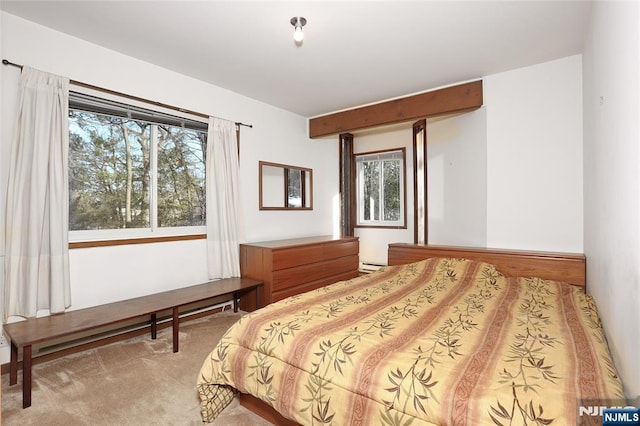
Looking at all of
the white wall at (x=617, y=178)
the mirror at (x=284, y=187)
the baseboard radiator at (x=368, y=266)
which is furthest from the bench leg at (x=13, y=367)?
the baseboard radiator at (x=368, y=266)

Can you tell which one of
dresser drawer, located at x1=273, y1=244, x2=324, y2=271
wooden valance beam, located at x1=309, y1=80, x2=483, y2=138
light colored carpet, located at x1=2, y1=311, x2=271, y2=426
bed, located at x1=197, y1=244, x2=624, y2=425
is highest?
wooden valance beam, located at x1=309, y1=80, x2=483, y2=138

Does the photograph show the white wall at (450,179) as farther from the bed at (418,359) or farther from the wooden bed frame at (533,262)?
the bed at (418,359)

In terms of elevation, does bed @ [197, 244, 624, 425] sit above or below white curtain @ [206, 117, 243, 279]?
below

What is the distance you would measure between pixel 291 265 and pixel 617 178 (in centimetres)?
285

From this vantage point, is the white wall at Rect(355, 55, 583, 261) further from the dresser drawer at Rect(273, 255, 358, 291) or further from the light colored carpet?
the light colored carpet

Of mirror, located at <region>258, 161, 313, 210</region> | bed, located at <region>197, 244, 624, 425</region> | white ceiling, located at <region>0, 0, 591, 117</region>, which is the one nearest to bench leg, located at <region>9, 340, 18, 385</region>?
bed, located at <region>197, 244, 624, 425</region>

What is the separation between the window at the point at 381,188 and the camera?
15.5 ft

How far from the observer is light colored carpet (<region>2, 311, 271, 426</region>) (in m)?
1.74

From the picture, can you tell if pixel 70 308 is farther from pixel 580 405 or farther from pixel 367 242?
pixel 367 242

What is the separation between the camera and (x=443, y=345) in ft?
4.60

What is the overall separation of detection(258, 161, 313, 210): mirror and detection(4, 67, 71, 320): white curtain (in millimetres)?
2047

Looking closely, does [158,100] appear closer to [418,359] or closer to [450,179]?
[418,359]

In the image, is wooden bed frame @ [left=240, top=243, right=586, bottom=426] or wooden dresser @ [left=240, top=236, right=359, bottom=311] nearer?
wooden bed frame @ [left=240, top=243, right=586, bottom=426]

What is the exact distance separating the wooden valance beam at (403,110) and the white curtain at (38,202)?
2.98 metres
